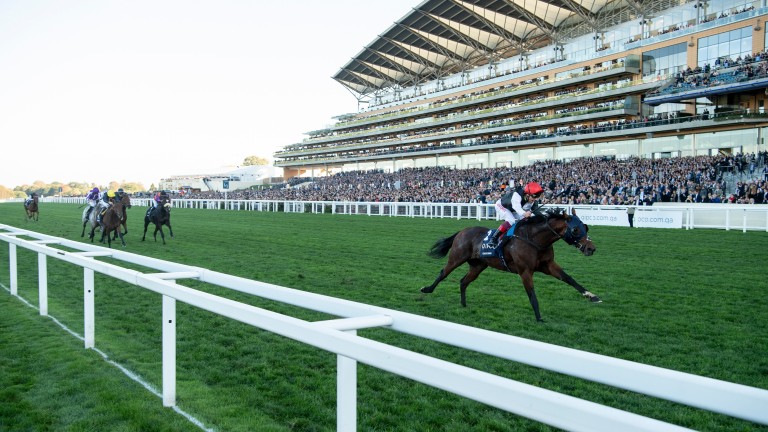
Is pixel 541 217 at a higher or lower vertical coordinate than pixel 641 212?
higher

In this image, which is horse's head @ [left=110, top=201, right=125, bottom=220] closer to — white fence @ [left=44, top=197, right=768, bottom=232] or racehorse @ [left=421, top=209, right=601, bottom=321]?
racehorse @ [left=421, top=209, right=601, bottom=321]

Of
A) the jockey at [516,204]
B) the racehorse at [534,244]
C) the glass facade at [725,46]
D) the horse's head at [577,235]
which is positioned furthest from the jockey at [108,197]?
the glass facade at [725,46]

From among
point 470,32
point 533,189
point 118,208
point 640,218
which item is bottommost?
point 640,218

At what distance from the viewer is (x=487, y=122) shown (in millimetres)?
51062

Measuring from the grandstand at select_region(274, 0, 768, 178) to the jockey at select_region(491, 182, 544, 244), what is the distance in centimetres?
2743

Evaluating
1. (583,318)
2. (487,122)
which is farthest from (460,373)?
(487,122)

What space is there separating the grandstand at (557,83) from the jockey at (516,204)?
2743 centimetres

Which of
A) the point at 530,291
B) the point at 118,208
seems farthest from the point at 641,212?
the point at 118,208

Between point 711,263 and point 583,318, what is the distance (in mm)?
5476

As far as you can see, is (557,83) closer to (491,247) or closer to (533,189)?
(533,189)

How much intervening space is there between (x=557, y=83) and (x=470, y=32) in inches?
548

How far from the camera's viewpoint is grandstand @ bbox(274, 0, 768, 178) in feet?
106

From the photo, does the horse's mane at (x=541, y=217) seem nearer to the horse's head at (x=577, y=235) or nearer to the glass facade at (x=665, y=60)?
the horse's head at (x=577, y=235)

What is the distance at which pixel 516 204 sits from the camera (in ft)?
22.1
